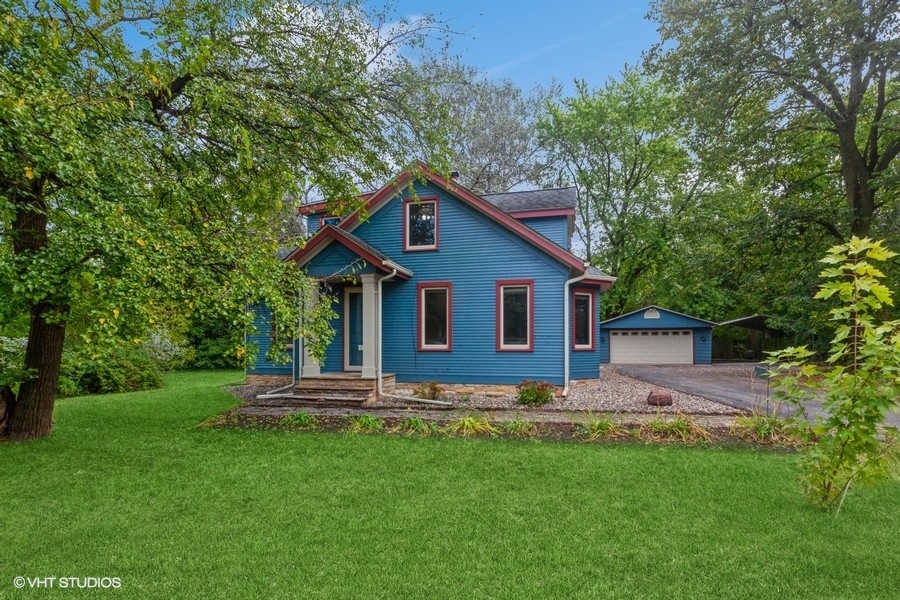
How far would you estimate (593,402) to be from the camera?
9.80 m

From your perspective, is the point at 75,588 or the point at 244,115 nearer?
the point at 75,588

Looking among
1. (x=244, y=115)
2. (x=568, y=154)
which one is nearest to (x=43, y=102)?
(x=244, y=115)

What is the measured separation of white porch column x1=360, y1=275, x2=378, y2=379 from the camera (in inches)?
414

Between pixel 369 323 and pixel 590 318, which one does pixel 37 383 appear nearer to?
pixel 369 323

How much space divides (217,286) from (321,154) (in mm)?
3040

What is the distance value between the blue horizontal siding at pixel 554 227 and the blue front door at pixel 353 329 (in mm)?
5075

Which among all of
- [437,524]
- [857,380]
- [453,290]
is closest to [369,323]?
[453,290]

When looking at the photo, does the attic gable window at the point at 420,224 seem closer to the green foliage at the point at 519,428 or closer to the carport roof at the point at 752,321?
the green foliage at the point at 519,428

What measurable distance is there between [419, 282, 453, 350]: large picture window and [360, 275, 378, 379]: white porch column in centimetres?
158

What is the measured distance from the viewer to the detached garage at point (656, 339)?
22.4m

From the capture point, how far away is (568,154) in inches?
1025

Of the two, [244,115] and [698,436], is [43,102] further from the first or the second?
[698,436]

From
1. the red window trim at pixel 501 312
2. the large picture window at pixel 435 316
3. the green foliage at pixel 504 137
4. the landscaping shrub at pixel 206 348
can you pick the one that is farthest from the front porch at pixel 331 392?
the green foliage at pixel 504 137

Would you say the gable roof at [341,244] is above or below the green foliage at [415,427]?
above
